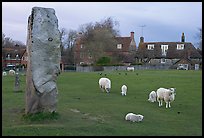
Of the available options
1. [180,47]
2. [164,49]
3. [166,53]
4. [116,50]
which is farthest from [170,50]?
[116,50]

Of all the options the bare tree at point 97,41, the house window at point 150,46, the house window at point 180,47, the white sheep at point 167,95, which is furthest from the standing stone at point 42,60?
the house window at point 150,46

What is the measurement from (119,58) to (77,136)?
86.7 meters

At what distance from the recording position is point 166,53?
101688mm

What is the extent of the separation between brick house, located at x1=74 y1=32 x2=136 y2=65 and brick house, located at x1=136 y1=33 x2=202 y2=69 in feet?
11.1

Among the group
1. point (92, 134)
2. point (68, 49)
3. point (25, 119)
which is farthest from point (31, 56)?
point (68, 49)

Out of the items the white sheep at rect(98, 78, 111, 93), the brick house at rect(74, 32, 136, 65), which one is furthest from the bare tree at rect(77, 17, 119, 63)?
the white sheep at rect(98, 78, 111, 93)

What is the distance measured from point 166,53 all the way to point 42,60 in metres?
90.0

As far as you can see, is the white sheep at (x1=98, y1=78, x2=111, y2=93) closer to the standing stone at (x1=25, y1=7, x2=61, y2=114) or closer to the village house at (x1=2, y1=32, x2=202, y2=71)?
the standing stone at (x1=25, y1=7, x2=61, y2=114)

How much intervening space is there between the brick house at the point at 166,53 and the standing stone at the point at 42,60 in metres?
80.3

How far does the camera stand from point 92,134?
36.7 feet

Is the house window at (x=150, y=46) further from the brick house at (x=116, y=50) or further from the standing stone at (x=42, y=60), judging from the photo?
the standing stone at (x=42, y=60)

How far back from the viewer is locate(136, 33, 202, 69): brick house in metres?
95.8

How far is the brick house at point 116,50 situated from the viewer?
97256 mm

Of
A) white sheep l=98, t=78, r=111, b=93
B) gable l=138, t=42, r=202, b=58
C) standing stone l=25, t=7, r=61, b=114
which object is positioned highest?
gable l=138, t=42, r=202, b=58
